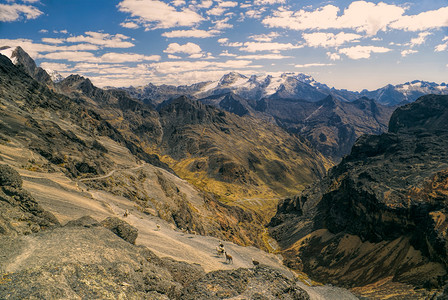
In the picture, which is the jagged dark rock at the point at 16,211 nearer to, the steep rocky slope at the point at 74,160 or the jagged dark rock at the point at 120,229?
the jagged dark rock at the point at 120,229

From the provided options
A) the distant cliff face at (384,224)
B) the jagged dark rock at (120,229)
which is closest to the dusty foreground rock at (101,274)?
the jagged dark rock at (120,229)

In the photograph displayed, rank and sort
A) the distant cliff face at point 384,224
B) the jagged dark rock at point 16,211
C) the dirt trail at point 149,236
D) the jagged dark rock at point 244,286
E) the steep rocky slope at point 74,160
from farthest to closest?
the distant cliff face at point 384,224 < the steep rocky slope at point 74,160 < the dirt trail at point 149,236 < the jagged dark rock at point 16,211 < the jagged dark rock at point 244,286

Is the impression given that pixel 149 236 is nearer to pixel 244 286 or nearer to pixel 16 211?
pixel 16 211

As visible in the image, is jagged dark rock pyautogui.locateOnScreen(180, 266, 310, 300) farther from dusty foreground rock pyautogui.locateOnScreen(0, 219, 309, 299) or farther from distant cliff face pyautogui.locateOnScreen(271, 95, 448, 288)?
distant cliff face pyautogui.locateOnScreen(271, 95, 448, 288)

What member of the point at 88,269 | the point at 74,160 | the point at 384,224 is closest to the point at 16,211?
the point at 88,269

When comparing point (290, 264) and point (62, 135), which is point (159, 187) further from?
point (290, 264)

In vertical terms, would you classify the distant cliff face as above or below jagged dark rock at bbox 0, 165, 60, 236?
below

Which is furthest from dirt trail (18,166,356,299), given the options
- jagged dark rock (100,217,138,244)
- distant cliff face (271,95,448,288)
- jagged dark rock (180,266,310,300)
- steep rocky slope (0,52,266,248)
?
distant cliff face (271,95,448,288)

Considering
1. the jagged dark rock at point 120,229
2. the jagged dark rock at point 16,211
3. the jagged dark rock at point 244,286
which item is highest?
the jagged dark rock at point 16,211
